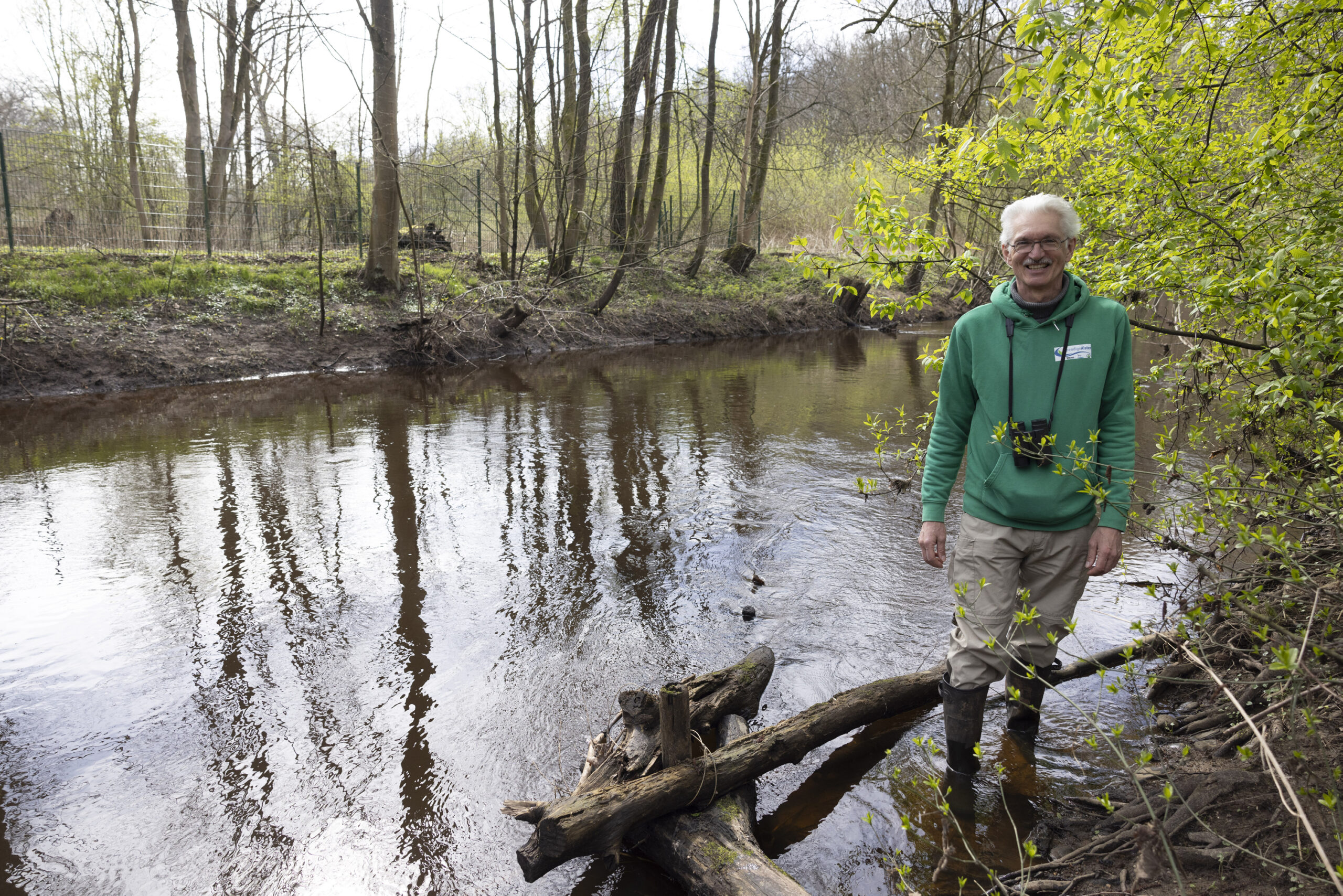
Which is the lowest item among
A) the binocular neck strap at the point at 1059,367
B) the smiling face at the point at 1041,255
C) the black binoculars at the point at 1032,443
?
the black binoculars at the point at 1032,443

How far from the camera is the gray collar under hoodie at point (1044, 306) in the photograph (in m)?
2.99

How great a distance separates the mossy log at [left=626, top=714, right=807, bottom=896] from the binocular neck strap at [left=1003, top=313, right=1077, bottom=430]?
5.57ft

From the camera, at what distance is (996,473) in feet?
10.1

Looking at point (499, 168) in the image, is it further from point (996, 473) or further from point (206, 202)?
point (996, 473)

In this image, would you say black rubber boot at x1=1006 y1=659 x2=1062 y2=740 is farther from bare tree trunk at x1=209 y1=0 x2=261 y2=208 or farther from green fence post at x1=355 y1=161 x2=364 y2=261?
bare tree trunk at x1=209 y1=0 x2=261 y2=208

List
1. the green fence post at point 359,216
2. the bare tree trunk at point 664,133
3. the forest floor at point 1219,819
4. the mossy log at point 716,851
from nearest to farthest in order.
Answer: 1. the forest floor at point 1219,819
2. the mossy log at point 716,851
3. the green fence post at point 359,216
4. the bare tree trunk at point 664,133

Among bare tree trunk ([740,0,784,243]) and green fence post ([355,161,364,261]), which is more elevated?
bare tree trunk ([740,0,784,243])

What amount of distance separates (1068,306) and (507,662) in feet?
10.6

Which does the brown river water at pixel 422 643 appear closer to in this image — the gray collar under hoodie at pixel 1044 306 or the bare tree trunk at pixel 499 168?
the gray collar under hoodie at pixel 1044 306

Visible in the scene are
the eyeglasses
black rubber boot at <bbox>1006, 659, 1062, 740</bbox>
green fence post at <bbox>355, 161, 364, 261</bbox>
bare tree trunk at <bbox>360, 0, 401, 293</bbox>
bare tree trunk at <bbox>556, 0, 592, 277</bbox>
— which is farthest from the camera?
green fence post at <bbox>355, 161, 364, 261</bbox>

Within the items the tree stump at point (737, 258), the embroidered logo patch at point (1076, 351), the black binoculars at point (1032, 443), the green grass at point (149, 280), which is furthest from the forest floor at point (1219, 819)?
the tree stump at point (737, 258)

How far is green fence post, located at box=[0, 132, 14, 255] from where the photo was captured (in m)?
13.4

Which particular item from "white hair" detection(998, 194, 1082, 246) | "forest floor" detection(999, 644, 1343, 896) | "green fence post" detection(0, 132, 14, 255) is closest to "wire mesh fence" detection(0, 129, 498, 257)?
"green fence post" detection(0, 132, 14, 255)

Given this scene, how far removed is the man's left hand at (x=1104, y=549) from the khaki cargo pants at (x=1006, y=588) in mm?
51
